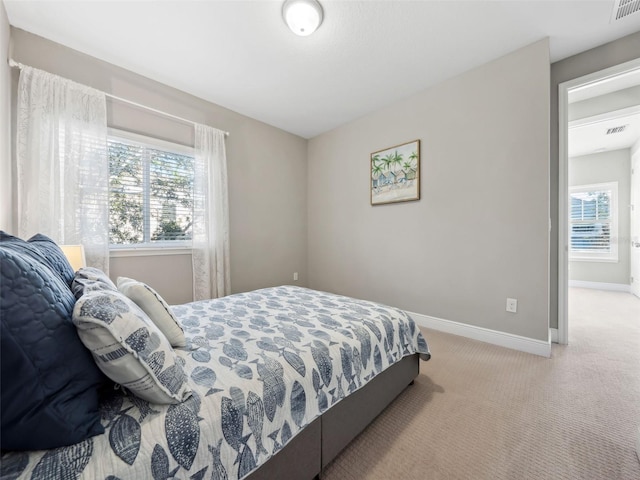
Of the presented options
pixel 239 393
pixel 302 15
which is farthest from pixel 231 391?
pixel 302 15

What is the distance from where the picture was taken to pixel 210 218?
3092mm

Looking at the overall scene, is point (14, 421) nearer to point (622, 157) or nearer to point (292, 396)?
point (292, 396)

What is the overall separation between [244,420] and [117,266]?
95.4 inches

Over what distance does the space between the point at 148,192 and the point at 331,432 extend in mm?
2819

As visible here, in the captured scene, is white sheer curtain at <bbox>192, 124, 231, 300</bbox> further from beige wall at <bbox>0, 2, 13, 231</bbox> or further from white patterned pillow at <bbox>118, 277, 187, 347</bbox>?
Answer: white patterned pillow at <bbox>118, 277, 187, 347</bbox>

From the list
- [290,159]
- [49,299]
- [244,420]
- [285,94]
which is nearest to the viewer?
[49,299]

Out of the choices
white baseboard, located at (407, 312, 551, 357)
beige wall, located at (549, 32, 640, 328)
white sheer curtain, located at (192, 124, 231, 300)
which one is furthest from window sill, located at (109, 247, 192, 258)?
beige wall, located at (549, 32, 640, 328)

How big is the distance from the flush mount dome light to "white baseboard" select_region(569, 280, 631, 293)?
6.65 meters

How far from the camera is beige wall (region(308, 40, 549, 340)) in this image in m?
2.27

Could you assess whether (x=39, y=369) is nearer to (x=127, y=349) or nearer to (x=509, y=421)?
(x=127, y=349)

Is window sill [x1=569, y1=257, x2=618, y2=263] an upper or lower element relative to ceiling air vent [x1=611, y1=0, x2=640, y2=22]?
lower

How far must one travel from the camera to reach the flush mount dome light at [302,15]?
1.82m

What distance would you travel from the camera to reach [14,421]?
1.86 ft

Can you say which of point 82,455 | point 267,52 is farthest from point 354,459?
point 267,52
